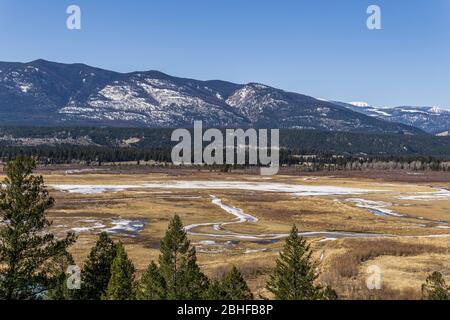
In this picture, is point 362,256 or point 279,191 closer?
point 362,256

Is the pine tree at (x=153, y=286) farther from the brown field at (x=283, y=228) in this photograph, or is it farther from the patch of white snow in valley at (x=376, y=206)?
the patch of white snow in valley at (x=376, y=206)

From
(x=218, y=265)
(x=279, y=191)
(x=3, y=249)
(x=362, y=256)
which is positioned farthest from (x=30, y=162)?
(x=279, y=191)

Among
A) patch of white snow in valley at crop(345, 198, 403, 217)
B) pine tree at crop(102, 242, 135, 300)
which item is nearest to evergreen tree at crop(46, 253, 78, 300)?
pine tree at crop(102, 242, 135, 300)

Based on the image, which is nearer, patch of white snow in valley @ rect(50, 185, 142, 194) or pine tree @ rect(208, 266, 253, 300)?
pine tree @ rect(208, 266, 253, 300)

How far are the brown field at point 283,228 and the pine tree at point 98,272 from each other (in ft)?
43.4

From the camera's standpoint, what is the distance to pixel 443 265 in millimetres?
51969

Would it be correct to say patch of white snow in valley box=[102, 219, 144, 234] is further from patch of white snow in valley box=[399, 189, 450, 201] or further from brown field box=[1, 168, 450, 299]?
patch of white snow in valley box=[399, 189, 450, 201]

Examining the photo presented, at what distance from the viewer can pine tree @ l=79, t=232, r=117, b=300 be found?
3250cm

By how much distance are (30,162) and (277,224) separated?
63577 mm

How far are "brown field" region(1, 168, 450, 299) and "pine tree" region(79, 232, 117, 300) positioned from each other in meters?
13.2

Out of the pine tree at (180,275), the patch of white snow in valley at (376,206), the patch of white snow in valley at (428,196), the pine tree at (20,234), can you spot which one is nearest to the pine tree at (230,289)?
the pine tree at (180,275)

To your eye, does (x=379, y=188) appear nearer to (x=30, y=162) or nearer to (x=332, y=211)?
(x=332, y=211)

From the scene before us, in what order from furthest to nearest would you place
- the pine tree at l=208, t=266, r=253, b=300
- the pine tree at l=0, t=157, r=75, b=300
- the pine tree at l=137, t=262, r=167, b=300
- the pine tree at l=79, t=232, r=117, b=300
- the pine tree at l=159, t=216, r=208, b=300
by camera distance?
the pine tree at l=79, t=232, r=117, b=300, the pine tree at l=159, t=216, r=208, b=300, the pine tree at l=137, t=262, r=167, b=300, the pine tree at l=208, t=266, r=253, b=300, the pine tree at l=0, t=157, r=75, b=300
